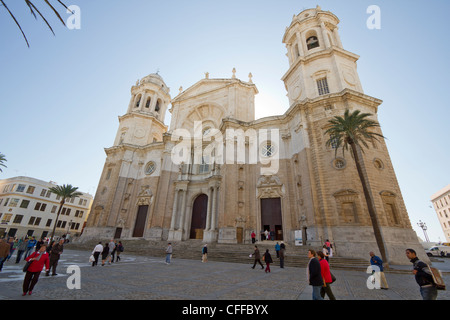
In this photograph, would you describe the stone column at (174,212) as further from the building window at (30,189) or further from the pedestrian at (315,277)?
the building window at (30,189)

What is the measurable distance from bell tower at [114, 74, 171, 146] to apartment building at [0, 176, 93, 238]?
2113 centimetres

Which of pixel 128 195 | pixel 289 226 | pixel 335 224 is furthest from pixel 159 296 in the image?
pixel 128 195

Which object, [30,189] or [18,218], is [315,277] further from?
[30,189]

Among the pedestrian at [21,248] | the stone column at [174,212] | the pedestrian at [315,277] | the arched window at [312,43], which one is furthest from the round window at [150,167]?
the pedestrian at [315,277]

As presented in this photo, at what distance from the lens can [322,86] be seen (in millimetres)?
24312

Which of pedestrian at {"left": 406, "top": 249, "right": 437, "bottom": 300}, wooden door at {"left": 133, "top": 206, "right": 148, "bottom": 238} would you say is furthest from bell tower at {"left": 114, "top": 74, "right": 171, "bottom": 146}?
pedestrian at {"left": 406, "top": 249, "right": 437, "bottom": 300}

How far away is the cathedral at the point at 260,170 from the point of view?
1777 cm

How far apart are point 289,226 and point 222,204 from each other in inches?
287

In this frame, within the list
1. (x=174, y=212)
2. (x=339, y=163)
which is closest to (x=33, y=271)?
(x=339, y=163)

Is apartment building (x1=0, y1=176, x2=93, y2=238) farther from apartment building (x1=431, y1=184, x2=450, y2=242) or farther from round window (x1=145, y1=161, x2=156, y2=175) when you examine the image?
apartment building (x1=431, y1=184, x2=450, y2=242)

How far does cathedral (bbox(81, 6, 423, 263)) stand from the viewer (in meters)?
17.8
